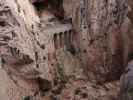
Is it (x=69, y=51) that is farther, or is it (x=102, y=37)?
(x=69, y=51)

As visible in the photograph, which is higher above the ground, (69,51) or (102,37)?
(102,37)

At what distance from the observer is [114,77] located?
9.52m

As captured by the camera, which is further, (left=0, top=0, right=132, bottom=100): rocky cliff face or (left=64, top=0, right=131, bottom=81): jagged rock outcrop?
(left=64, top=0, right=131, bottom=81): jagged rock outcrop

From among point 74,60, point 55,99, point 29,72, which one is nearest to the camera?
point 29,72

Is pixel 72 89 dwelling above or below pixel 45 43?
below

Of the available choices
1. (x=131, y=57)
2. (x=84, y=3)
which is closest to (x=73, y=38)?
(x=84, y=3)

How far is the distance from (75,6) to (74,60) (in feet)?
7.89

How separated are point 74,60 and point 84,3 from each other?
2470mm

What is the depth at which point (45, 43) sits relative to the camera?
31.4 ft

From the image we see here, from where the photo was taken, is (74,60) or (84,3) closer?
(84,3)

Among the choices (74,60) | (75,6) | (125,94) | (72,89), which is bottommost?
(72,89)

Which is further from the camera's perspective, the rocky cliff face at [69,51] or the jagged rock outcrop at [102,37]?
the jagged rock outcrop at [102,37]

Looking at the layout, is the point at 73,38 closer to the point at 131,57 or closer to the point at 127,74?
the point at 131,57

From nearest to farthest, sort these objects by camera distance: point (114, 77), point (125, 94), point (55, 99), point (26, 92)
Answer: point (125, 94)
point (26, 92)
point (55, 99)
point (114, 77)
